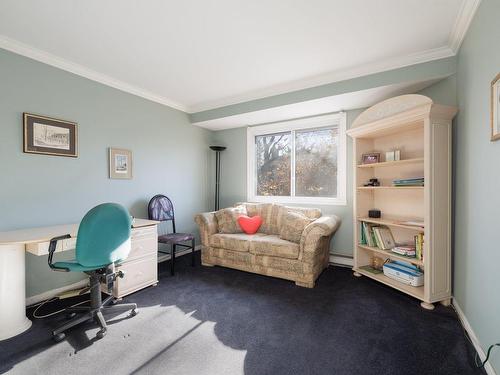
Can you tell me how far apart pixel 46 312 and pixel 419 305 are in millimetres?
3495

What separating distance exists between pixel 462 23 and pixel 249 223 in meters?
2.92

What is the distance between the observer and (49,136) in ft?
8.13

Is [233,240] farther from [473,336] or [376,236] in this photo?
[473,336]

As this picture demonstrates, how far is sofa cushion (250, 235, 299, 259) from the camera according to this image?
2785 mm

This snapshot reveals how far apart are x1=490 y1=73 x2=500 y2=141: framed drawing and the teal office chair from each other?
2.64 meters

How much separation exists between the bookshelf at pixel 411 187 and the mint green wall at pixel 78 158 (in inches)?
106

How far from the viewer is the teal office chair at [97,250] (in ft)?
5.83

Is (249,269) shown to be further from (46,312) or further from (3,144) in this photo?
(3,144)

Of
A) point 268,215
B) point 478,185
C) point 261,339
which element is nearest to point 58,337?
point 261,339

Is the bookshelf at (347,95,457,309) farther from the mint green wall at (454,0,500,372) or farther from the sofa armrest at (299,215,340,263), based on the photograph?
the sofa armrest at (299,215,340,263)

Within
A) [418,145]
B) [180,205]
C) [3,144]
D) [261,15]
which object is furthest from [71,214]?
[418,145]

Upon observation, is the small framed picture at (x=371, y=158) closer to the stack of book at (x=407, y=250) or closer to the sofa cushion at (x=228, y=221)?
the stack of book at (x=407, y=250)

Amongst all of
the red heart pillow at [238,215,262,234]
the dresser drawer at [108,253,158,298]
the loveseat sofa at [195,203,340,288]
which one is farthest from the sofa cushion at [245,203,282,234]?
the dresser drawer at [108,253,158,298]

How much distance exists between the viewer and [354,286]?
2742 millimetres
